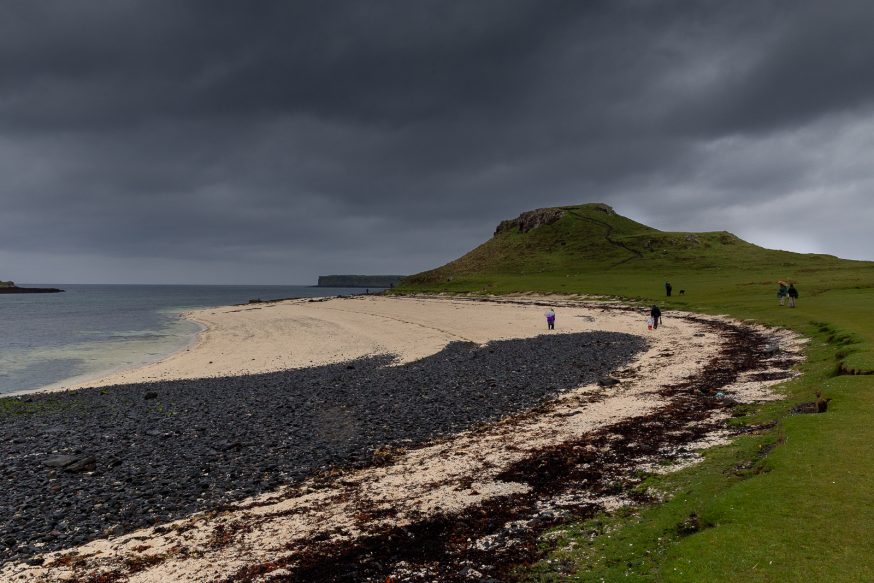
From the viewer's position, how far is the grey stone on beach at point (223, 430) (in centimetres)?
1418

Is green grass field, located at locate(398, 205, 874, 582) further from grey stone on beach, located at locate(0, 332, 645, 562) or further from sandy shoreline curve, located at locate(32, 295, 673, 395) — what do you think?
sandy shoreline curve, located at locate(32, 295, 673, 395)

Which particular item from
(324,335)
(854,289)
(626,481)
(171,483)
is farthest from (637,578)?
(854,289)

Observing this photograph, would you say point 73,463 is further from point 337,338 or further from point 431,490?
point 337,338

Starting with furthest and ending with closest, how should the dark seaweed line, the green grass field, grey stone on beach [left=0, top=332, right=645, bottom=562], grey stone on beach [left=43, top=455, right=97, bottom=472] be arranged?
grey stone on beach [left=43, top=455, right=97, bottom=472] → grey stone on beach [left=0, top=332, right=645, bottom=562] → the dark seaweed line → the green grass field

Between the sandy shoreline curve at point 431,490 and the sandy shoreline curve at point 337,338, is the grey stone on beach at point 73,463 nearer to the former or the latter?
the sandy shoreline curve at point 431,490

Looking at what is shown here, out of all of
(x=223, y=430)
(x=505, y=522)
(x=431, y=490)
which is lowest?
(x=223, y=430)

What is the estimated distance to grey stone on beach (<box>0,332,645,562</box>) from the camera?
14.2 metres

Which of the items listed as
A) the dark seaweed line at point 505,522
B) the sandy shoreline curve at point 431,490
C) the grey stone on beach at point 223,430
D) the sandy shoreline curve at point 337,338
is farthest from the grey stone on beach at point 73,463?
the sandy shoreline curve at point 337,338

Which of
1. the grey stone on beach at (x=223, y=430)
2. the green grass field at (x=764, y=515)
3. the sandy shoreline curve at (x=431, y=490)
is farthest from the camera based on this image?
the grey stone on beach at (x=223, y=430)

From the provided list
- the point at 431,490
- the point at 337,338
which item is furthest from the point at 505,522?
the point at 337,338

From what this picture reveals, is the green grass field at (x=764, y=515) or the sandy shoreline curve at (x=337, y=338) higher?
the green grass field at (x=764, y=515)

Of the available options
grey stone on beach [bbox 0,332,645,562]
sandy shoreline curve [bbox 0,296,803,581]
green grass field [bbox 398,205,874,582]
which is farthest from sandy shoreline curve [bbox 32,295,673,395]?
green grass field [bbox 398,205,874,582]

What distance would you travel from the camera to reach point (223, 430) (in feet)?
69.0

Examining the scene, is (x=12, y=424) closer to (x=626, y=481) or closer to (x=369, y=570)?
(x=369, y=570)
